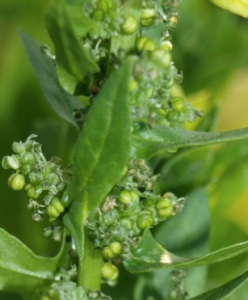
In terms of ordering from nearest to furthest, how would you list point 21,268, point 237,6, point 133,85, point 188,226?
point 133,85, point 237,6, point 21,268, point 188,226

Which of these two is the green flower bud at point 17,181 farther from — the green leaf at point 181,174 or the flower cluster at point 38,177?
the green leaf at point 181,174

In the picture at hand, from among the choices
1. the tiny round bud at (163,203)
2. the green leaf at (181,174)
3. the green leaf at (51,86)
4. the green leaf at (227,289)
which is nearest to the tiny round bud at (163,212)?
the tiny round bud at (163,203)

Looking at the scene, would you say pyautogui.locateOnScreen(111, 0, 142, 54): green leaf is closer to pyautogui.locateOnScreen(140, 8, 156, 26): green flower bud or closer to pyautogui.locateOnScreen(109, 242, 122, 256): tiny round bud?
pyautogui.locateOnScreen(140, 8, 156, 26): green flower bud

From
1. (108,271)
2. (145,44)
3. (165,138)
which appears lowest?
(108,271)

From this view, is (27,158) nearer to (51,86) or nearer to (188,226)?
(51,86)

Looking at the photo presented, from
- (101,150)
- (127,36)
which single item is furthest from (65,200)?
(127,36)
